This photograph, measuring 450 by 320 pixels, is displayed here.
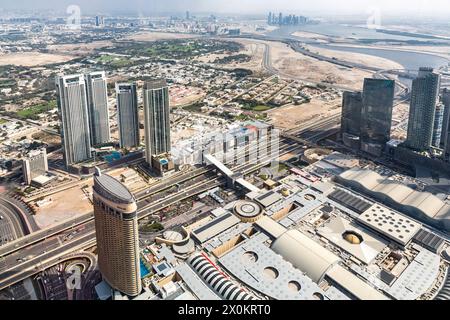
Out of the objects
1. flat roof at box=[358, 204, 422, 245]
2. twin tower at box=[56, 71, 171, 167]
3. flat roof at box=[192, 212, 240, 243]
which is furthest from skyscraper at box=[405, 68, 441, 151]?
twin tower at box=[56, 71, 171, 167]

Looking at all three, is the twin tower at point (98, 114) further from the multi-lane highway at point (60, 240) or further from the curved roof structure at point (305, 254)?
the curved roof structure at point (305, 254)

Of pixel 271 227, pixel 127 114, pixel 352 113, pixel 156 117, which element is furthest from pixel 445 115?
pixel 127 114

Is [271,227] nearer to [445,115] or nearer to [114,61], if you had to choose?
[445,115]

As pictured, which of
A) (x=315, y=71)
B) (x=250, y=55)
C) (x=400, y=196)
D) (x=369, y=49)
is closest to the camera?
(x=400, y=196)

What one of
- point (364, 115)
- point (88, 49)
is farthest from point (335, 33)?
point (364, 115)

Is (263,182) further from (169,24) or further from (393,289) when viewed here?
(169,24)

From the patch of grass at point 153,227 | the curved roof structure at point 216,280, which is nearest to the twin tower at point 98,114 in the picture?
the patch of grass at point 153,227
